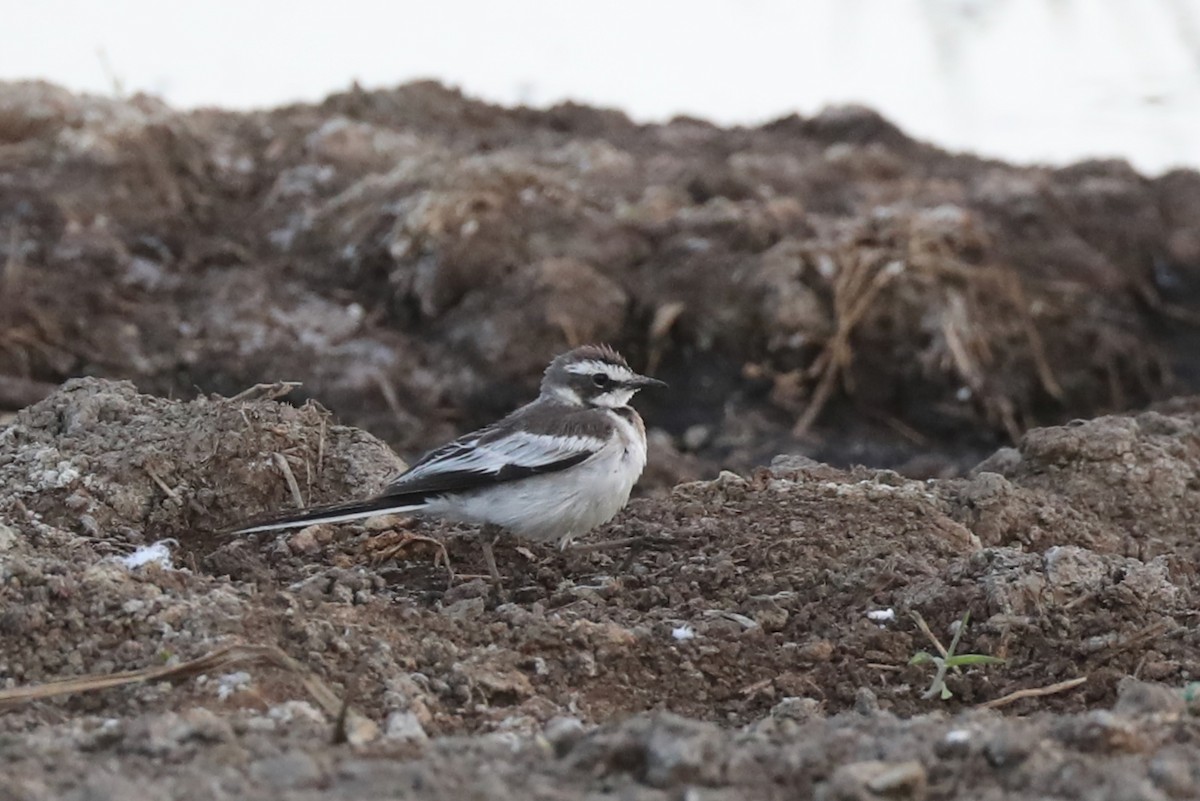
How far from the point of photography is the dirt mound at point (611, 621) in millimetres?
3539

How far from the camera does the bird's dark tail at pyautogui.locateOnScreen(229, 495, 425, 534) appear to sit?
5.37m

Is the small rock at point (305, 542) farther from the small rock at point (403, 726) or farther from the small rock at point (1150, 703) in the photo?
the small rock at point (1150, 703)

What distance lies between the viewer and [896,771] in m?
3.42

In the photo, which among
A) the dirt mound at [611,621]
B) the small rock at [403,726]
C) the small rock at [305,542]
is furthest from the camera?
the small rock at [305,542]

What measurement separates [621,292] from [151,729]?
721cm

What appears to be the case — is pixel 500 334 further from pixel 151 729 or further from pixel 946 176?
pixel 151 729

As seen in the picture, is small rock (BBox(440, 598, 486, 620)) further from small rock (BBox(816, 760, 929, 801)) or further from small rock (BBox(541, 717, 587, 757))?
small rock (BBox(816, 760, 929, 801))

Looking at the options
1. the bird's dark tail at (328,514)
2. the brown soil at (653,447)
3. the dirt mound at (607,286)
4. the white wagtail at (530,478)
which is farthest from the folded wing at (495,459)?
the dirt mound at (607,286)

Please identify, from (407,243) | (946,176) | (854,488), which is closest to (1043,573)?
(854,488)

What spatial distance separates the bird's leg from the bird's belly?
0.12 ft

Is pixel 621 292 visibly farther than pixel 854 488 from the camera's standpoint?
Yes

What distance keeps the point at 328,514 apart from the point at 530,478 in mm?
888

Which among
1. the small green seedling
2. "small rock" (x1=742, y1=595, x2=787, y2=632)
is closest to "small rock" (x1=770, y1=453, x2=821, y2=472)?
"small rock" (x1=742, y1=595, x2=787, y2=632)

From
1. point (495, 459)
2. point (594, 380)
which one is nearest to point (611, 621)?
point (495, 459)
